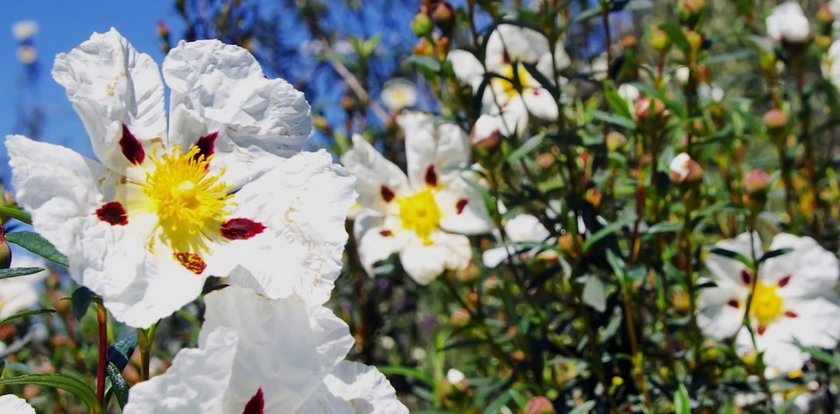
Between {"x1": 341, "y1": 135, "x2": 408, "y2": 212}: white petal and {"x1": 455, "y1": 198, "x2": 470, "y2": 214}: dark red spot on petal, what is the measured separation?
14 cm

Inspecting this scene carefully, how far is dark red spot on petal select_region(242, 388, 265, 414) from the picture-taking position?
0.88 metres

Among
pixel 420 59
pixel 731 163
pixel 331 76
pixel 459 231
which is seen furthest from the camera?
pixel 331 76

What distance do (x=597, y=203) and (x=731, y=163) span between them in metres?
0.98

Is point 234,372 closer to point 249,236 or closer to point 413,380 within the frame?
point 249,236

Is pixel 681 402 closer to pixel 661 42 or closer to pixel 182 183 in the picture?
pixel 661 42

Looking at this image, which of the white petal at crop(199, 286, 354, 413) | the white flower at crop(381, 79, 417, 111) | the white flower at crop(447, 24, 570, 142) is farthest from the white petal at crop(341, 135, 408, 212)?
the white flower at crop(381, 79, 417, 111)

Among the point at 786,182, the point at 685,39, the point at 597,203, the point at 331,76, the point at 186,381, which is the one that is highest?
the point at 186,381

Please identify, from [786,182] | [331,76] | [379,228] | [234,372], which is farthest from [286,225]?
[331,76]

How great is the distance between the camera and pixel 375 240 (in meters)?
2.02

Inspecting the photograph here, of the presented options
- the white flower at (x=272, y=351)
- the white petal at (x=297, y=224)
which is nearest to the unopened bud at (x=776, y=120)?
the white petal at (x=297, y=224)

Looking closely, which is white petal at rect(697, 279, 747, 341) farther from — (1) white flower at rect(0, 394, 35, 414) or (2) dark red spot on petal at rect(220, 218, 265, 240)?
(1) white flower at rect(0, 394, 35, 414)

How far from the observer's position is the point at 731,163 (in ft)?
8.72

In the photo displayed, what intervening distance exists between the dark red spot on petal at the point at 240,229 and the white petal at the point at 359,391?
0.57 feet

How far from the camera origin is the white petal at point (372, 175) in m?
2.00
